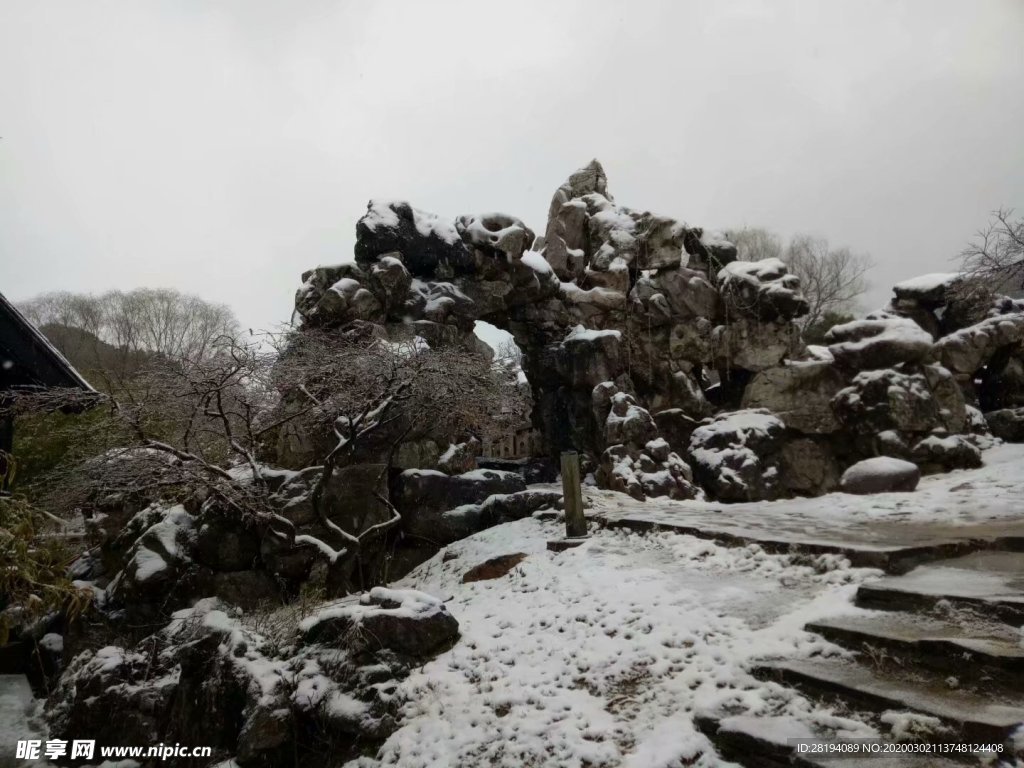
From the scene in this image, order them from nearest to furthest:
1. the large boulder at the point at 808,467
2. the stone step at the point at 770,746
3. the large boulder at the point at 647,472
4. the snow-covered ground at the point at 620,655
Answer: the stone step at the point at 770,746
the snow-covered ground at the point at 620,655
the large boulder at the point at 647,472
the large boulder at the point at 808,467

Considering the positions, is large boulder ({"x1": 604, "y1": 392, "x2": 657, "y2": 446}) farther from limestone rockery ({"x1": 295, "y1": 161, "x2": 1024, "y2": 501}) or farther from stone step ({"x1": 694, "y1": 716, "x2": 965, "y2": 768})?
stone step ({"x1": 694, "y1": 716, "x2": 965, "y2": 768})

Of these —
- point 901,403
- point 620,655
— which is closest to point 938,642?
point 620,655

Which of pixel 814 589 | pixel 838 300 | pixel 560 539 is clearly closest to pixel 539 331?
pixel 560 539

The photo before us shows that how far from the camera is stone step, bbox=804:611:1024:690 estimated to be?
3.25m

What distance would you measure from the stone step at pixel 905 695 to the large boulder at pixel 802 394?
15.3m

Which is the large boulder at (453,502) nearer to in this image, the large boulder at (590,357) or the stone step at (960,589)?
the stone step at (960,589)

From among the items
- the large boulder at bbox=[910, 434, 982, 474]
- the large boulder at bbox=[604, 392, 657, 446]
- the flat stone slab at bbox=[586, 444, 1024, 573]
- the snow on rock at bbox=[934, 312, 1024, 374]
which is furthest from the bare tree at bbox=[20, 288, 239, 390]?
the snow on rock at bbox=[934, 312, 1024, 374]

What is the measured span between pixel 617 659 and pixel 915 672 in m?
2.00

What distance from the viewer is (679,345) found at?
19.8 metres

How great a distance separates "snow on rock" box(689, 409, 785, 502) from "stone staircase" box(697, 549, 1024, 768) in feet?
33.9

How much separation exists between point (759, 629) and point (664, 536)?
9.72 ft

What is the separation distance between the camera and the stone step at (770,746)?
2734mm

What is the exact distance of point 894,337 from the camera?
15977mm

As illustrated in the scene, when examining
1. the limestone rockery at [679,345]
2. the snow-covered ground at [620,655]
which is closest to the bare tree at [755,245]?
the limestone rockery at [679,345]
